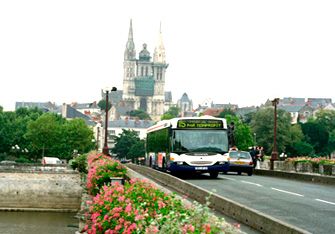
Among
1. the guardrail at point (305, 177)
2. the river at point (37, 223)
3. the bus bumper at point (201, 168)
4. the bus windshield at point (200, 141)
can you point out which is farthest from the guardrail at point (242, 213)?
the river at point (37, 223)

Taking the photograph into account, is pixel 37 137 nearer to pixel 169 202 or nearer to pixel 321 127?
pixel 321 127

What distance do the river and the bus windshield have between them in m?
18.3

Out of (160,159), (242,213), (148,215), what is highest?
(160,159)

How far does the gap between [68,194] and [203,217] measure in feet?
189

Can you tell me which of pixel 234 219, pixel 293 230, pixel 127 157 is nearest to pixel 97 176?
pixel 234 219

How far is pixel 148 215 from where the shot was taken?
946 cm

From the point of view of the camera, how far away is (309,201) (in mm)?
21094

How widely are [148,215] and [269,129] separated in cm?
12467

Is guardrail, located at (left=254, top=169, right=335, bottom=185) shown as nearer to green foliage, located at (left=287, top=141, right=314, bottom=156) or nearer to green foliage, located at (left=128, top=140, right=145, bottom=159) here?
green foliage, located at (left=287, top=141, right=314, bottom=156)

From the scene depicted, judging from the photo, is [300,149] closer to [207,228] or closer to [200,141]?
[200,141]

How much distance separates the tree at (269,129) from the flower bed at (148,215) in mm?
118108

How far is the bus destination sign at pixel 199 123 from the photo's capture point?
108 ft

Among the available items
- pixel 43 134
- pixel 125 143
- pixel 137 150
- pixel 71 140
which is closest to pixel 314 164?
pixel 43 134

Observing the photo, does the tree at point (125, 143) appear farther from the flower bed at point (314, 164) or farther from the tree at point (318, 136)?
the flower bed at point (314, 164)
